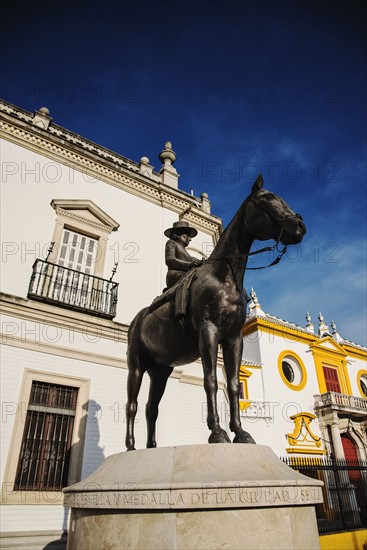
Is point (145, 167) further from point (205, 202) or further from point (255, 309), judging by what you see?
point (255, 309)

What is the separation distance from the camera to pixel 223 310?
3.36 meters

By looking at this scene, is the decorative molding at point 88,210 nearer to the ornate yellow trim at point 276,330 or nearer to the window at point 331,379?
the ornate yellow trim at point 276,330

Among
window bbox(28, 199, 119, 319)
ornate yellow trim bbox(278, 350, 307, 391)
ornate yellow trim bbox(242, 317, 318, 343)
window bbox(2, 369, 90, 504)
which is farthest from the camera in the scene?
ornate yellow trim bbox(242, 317, 318, 343)

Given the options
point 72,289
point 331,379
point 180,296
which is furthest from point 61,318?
point 331,379

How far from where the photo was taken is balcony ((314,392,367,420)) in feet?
61.8

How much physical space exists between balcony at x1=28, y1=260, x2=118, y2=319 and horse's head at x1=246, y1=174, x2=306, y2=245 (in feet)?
23.2

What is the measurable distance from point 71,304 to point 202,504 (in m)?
8.03

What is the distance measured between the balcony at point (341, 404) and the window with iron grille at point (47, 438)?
14668 mm

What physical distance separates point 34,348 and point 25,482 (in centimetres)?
282

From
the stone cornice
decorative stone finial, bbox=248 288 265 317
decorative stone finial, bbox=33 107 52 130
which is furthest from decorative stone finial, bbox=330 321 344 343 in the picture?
decorative stone finial, bbox=33 107 52 130

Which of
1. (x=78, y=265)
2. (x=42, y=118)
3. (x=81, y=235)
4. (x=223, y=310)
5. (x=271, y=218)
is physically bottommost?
(x=223, y=310)

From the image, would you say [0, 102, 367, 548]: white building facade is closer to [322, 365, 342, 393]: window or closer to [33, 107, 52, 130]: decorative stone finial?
[33, 107, 52, 130]: decorative stone finial

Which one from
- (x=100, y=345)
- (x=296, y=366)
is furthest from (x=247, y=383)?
(x=100, y=345)

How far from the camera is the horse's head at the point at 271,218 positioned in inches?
123
